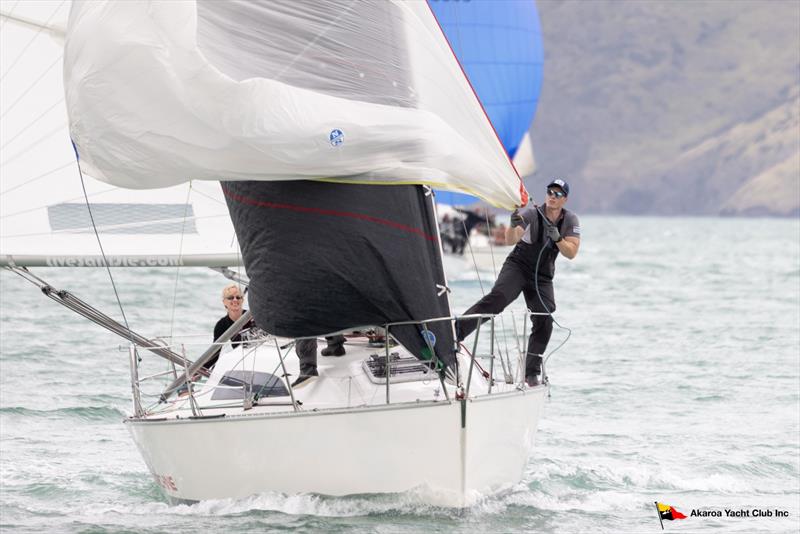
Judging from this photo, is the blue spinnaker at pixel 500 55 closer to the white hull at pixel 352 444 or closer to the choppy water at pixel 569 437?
the choppy water at pixel 569 437

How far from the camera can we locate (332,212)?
23.6 feet

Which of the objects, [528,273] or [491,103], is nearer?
[528,273]

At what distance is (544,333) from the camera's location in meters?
8.52

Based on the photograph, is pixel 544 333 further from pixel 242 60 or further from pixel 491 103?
pixel 491 103

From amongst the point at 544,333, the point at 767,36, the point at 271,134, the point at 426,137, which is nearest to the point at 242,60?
the point at 271,134

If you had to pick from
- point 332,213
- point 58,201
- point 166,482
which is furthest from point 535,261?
point 58,201

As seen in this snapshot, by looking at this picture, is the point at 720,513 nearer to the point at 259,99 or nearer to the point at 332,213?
the point at 332,213

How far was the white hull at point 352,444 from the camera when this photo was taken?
7133 millimetres

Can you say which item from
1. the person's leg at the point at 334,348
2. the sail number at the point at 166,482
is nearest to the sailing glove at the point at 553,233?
the person's leg at the point at 334,348

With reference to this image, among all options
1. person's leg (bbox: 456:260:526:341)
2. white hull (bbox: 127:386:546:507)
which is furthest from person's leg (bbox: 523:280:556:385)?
white hull (bbox: 127:386:546:507)

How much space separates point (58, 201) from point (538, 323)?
402cm

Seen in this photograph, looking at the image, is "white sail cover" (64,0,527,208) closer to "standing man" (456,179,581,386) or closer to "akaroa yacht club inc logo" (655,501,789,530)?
"standing man" (456,179,581,386)

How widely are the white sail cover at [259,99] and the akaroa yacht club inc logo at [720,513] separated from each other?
7.69 ft

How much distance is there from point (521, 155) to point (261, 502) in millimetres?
30652
